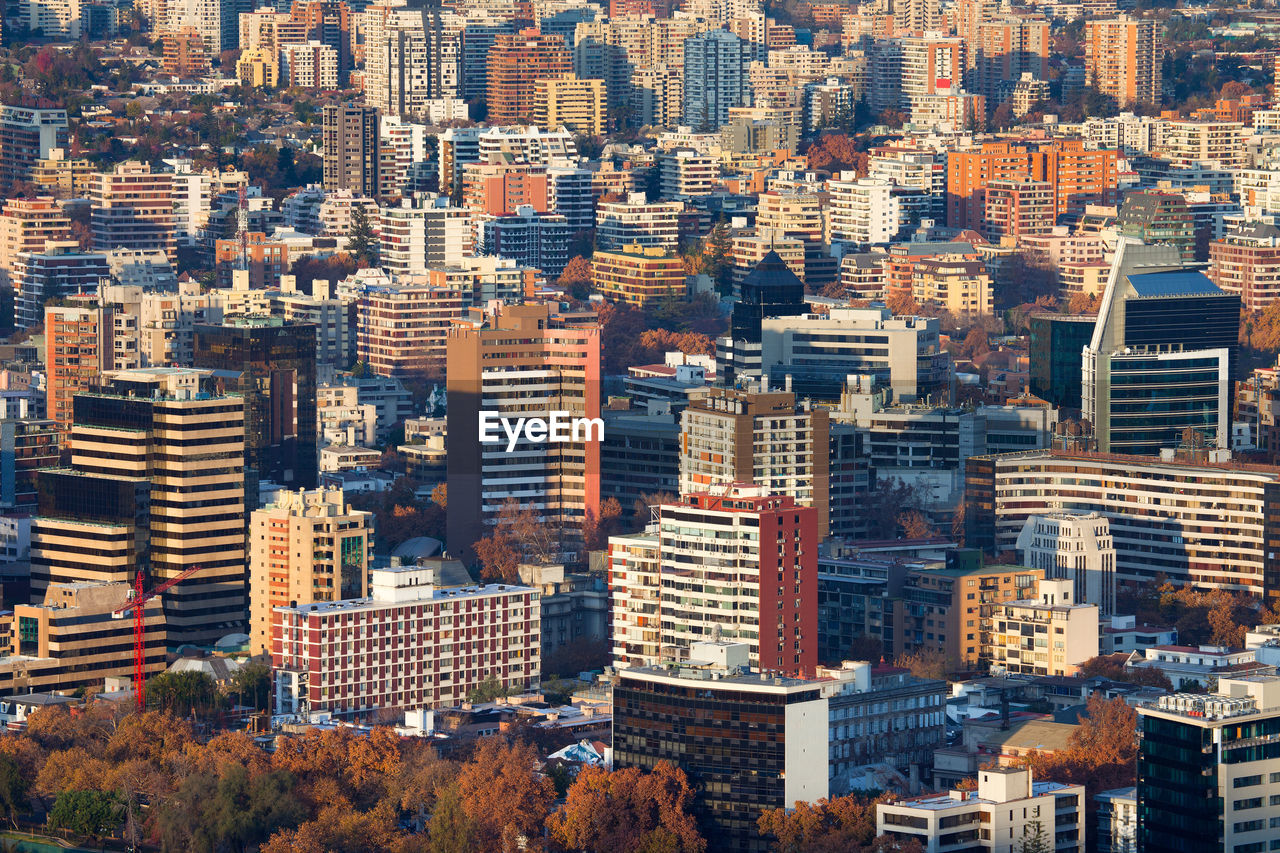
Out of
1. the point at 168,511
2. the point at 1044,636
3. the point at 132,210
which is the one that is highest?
the point at 132,210

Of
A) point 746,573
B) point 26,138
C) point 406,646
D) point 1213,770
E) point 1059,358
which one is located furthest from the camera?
point 26,138

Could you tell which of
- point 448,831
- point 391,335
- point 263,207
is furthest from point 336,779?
point 263,207

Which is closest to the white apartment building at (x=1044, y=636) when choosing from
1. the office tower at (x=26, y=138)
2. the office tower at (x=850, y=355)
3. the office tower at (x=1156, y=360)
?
the office tower at (x=1156, y=360)

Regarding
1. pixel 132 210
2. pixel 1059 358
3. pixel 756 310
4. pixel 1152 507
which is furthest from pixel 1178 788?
pixel 132 210

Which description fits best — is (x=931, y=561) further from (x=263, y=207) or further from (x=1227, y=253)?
(x=263, y=207)

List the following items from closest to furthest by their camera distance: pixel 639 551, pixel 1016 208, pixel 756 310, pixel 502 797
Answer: pixel 502 797 < pixel 639 551 < pixel 756 310 < pixel 1016 208

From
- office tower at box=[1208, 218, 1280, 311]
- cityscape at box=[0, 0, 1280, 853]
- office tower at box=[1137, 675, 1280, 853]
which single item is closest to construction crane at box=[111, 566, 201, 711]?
cityscape at box=[0, 0, 1280, 853]

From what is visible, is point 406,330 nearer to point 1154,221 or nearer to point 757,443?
point 1154,221
